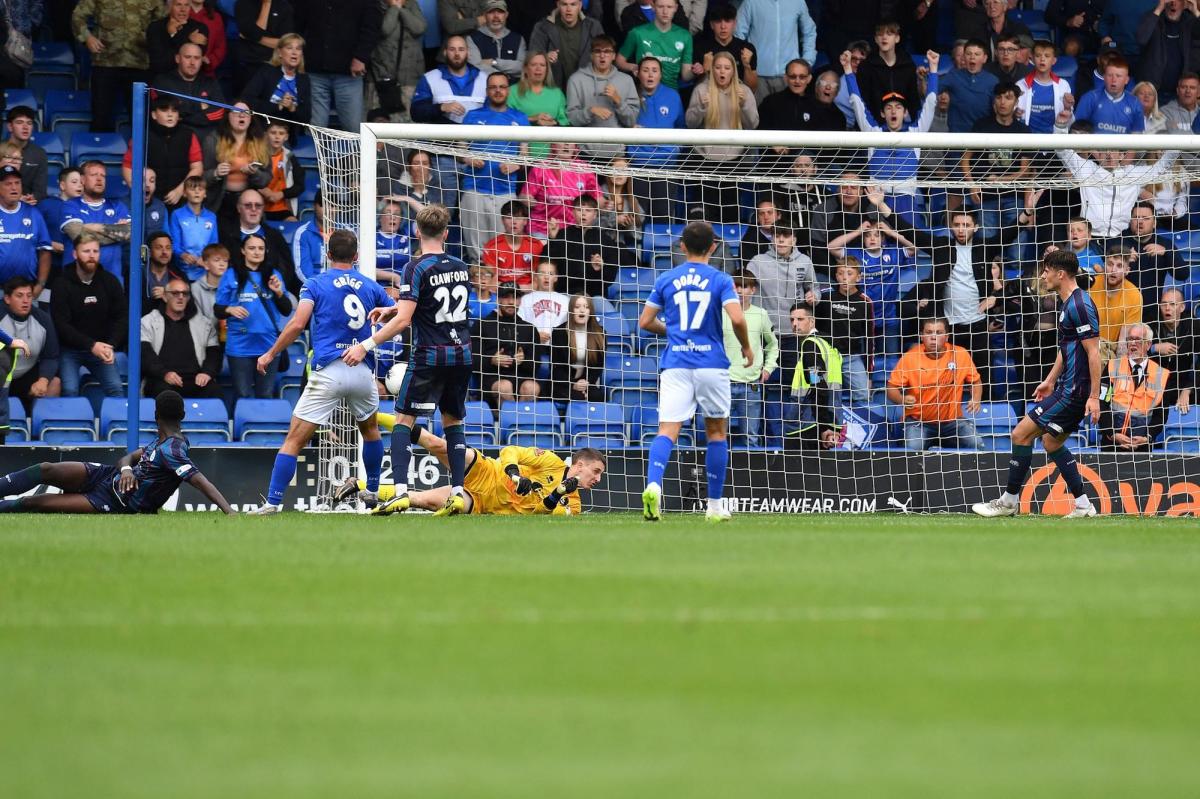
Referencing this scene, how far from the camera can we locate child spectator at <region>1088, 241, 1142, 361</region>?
52.5ft

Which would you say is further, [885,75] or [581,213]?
[885,75]

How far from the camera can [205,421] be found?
15.4m

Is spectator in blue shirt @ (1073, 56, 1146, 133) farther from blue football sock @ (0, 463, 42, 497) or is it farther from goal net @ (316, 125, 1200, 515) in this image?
blue football sock @ (0, 463, 42, 497)

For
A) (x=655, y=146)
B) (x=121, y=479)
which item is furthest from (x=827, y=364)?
(x=121, y=479)

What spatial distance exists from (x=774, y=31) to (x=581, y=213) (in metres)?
4.27

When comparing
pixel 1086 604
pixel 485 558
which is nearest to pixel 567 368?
pixel 485 558

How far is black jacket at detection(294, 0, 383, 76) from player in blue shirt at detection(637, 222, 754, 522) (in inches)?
272

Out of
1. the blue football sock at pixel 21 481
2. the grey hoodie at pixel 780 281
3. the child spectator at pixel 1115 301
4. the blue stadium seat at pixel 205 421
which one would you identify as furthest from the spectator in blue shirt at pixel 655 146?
the blue football sock at pixel 21 481

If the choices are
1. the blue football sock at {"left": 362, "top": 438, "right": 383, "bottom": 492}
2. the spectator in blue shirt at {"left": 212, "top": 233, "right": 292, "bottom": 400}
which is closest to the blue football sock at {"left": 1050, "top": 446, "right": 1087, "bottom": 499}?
the blue football sock at {"left": 362, "top": 438, "right": 383, "bottom": 492}

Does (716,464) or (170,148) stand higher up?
(170,148)

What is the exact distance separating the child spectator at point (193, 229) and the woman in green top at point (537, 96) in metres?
3.50

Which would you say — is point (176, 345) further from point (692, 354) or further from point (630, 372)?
point (692, 354)

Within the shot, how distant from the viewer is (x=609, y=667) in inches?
178

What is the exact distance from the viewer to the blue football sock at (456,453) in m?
12.2
